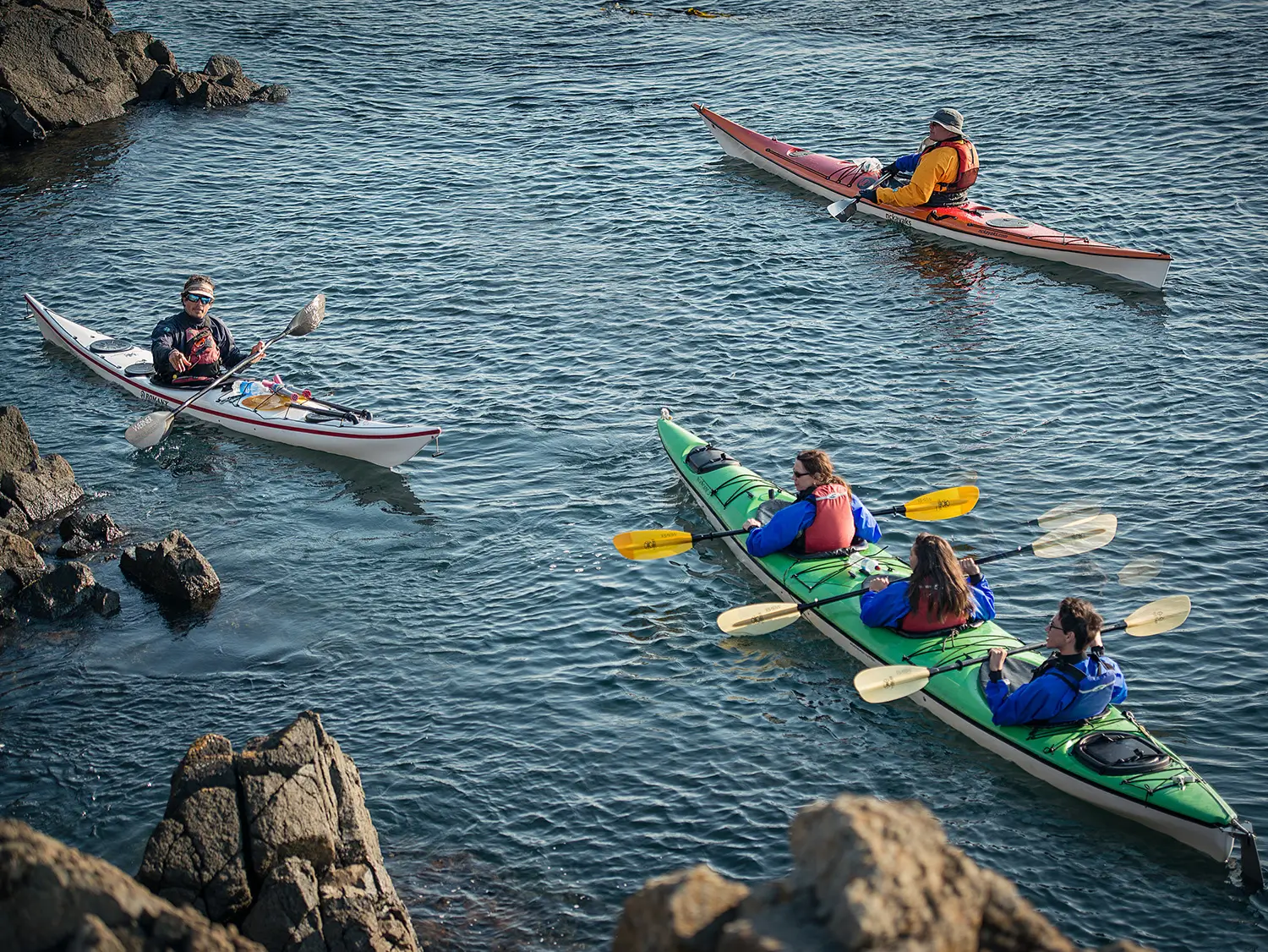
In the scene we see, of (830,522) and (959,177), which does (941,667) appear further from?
(959,177)

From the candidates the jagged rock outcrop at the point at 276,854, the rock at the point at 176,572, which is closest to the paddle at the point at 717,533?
the rock at the point at 176,572

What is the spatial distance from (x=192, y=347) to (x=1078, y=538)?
889cm

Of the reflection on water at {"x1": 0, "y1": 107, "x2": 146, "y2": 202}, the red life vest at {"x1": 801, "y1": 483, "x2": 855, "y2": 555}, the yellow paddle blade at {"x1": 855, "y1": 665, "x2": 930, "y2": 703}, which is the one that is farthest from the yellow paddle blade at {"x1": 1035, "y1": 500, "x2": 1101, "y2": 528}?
the reflection on water at {"x1": 0, "y1": 107, "x2": 146, "y2": 202}

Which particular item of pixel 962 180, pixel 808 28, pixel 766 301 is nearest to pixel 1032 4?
pixel 808 28

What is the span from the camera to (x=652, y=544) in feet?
31.6

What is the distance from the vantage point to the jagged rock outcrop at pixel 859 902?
3516 mm

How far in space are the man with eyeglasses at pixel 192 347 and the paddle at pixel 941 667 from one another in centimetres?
749

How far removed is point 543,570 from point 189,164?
13379mm

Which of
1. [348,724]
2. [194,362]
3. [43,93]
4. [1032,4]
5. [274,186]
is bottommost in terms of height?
[348,724]

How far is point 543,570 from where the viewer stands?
1031 cm

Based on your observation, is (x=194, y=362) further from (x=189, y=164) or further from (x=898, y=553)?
(x=189, y=164)

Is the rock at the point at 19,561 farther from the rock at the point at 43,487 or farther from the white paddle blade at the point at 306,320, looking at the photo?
the white paddle blade at the point at 306,320

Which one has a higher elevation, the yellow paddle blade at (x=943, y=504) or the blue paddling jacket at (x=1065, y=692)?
the yellow paddle blade at (x=943, y=504)

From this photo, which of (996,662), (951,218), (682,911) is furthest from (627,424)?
(682,911)
